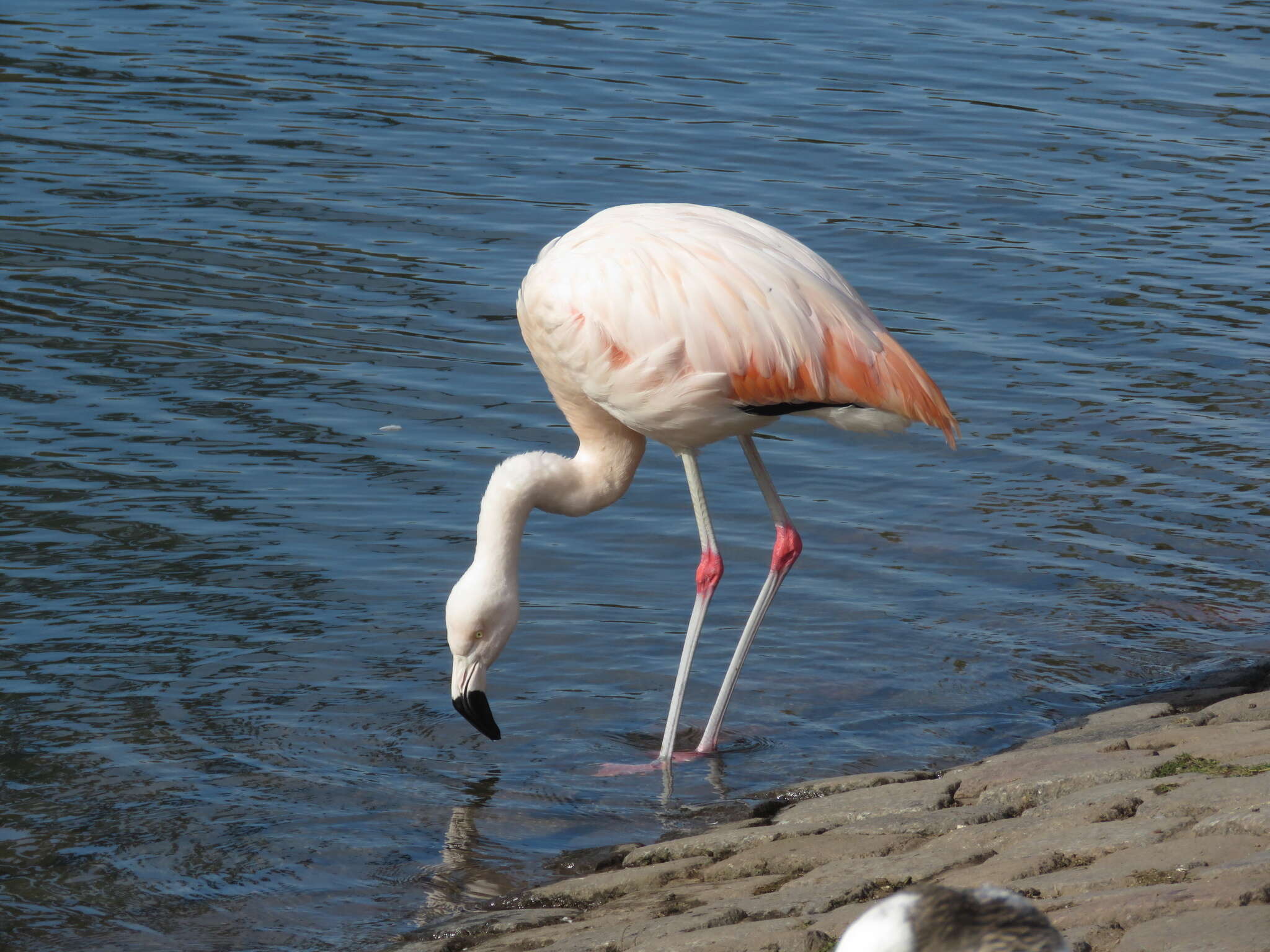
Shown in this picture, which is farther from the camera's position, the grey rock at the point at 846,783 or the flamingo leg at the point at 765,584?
the flamingo leg at the point at 765,584

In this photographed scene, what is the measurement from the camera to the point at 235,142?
1405 centimetres

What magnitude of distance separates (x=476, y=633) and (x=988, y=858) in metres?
2.37

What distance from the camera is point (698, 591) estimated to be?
7203 millimetres

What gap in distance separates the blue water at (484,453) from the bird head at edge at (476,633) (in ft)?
0.99

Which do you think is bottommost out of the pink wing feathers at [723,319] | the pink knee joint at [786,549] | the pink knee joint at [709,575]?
the pink knee joint at [709,575]

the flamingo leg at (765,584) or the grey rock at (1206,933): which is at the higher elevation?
the grey rock at (1206,933)

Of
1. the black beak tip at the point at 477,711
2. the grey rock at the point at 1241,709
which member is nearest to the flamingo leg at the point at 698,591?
the black beak tip at the point at 477,711

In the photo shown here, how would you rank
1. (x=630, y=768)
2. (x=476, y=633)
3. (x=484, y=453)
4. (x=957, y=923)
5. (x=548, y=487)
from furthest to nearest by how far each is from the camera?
1. (x=484, y=453)
2. (x=548, y=487)
3. (x=630, y=768)
4. (x=476, y=633)
5. (x=957, y=923)

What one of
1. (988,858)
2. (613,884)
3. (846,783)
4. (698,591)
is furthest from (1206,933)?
(698,591)

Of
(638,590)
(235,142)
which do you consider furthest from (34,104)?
(638,590)

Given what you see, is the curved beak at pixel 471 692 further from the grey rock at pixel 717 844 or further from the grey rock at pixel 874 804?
the grey rock at pixel 874 804

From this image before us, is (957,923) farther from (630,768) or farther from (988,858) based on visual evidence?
(630,768)

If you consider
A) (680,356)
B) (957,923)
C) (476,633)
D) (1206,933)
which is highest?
(680,356)

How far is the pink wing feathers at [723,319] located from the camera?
21.5 feet
